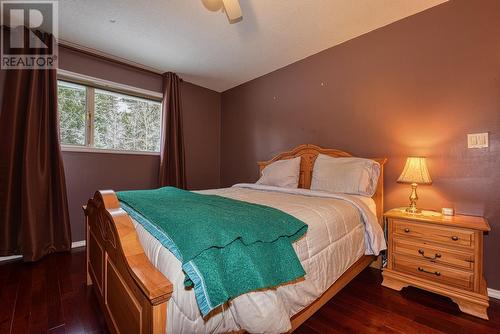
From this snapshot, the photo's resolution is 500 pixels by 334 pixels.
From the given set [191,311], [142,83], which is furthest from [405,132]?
[142,83]

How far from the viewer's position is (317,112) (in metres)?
2.90

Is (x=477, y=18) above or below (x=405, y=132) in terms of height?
above

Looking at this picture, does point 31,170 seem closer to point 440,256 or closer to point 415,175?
point 415,175

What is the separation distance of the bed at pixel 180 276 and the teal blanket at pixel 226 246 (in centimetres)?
6

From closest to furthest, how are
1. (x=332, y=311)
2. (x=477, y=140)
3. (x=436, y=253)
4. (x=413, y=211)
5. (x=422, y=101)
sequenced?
(x=332, y=311)
(x=436, y=253)
(x=477, y=140)
(x=413, y=211)
(x=422, y=101)

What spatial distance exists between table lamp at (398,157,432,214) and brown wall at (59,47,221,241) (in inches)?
116

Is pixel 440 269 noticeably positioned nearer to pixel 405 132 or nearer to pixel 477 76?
pixel 405 132

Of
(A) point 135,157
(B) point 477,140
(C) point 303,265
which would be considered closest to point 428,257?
(B) point 477,140

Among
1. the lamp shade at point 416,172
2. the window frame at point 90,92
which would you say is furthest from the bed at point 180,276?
the window frame at point 90,92

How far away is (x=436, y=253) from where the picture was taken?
1.70m

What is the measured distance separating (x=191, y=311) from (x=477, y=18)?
2.85 meters

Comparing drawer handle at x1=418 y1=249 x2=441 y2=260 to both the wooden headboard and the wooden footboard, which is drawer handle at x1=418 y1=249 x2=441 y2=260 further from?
the wooden footboard

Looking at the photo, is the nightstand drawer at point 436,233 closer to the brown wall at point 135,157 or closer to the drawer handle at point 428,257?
the drawer handle at point 428,257

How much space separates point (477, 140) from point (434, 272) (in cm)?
109
